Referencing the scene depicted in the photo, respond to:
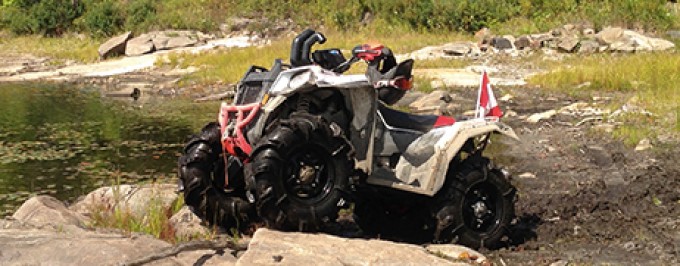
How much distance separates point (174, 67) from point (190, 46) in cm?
498

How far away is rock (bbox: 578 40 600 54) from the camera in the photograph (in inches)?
978

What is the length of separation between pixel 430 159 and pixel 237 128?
5.26ft

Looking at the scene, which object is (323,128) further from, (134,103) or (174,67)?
(174,67)

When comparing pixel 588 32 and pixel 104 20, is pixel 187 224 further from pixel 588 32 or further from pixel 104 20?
pixel 104 20

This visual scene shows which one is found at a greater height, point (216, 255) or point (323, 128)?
point (323, 128)

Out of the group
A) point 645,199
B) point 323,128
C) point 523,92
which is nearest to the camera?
point 323,128

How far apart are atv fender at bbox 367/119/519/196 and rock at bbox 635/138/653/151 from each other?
523cm

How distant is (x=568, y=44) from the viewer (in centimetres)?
2534

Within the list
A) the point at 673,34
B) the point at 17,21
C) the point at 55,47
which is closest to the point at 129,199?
the point at 673,34

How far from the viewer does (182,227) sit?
7.97m

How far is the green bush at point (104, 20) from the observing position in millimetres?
42250

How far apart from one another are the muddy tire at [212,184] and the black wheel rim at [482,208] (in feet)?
6.22

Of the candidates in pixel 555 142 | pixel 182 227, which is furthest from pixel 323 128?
pixel 555 142

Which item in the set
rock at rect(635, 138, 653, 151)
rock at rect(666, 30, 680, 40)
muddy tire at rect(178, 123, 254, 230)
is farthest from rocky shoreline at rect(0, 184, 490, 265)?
rock at rect(666, 30, 680, 40)
